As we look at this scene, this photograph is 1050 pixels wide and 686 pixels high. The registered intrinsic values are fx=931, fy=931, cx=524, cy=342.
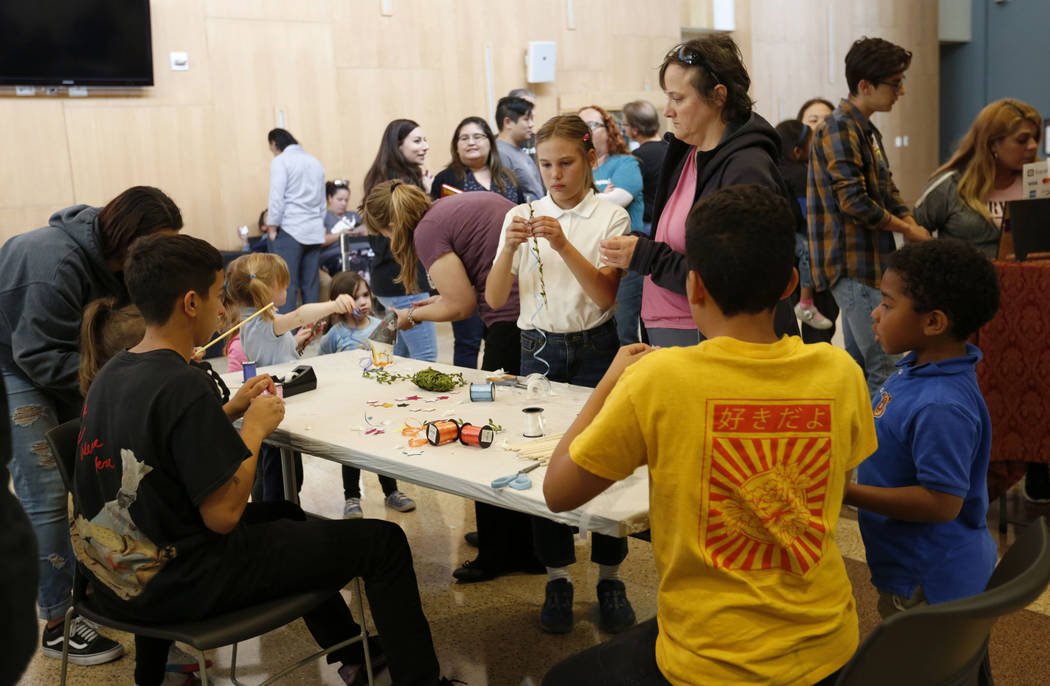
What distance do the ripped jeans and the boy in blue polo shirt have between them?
2.22 meters

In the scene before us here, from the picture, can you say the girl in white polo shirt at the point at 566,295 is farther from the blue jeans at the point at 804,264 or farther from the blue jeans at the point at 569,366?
the blue jeans at the point at 804,264

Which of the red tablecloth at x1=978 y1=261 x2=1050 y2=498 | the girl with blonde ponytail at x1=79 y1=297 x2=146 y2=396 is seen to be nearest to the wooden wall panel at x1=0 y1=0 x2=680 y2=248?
the girl with blonde ponytail at x1=79 y1=297 x2=146 y2=396

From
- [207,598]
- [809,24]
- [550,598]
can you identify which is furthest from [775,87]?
[207,598]

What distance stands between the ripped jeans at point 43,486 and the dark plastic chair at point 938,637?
7.59 ft

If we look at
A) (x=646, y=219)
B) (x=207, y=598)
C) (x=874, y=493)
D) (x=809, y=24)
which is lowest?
(x=207, y=598)

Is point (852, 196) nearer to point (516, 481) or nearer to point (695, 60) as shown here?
point (695, 60)

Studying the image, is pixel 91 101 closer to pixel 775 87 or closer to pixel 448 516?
pixel 448 516

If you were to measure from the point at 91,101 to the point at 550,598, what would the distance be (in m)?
6.11

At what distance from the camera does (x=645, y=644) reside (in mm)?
1538

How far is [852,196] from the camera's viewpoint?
3570 mm

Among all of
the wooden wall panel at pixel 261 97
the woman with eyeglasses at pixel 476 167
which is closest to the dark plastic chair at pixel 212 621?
the woman with eyeglasses at pixel 476 167

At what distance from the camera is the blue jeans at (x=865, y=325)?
362 cm

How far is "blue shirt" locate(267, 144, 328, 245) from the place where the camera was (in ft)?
24.4

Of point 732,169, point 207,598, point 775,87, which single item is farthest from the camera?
point 775,87
